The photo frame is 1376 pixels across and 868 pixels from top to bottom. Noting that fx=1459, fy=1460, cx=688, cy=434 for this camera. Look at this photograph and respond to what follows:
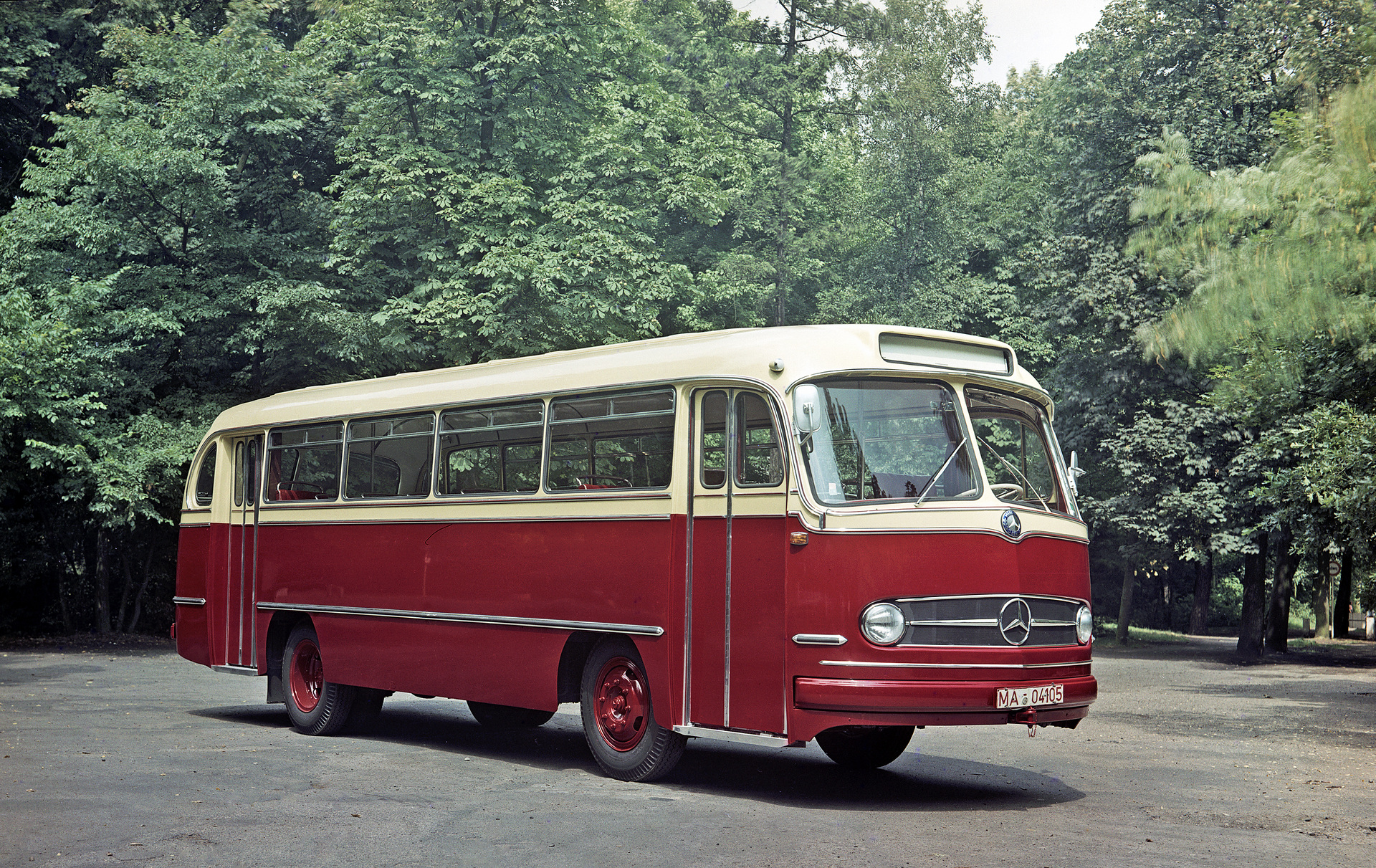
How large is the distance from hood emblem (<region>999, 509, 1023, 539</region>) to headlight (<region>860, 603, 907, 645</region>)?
0.95 meters

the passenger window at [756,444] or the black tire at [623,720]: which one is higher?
the passenger window at [756,444]

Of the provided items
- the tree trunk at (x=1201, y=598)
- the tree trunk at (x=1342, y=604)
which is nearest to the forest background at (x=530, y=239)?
the tree trunk at (x=1342, y=604)

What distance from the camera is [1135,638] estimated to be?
45250 mm

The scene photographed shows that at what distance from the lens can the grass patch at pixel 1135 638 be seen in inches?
1666

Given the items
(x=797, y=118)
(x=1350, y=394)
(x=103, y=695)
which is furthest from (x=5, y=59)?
(x=1350, y=394)

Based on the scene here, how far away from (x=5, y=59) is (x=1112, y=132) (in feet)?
84.4

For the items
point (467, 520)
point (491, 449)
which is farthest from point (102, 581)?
point (491, 449)

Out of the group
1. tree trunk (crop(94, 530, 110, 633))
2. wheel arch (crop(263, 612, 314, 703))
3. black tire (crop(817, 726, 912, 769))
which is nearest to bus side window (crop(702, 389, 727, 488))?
black tire (crop(817, 726, 912, 769))

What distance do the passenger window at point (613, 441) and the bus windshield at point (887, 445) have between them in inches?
53.1

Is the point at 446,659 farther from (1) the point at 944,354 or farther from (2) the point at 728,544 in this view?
(1) the point at 944,354

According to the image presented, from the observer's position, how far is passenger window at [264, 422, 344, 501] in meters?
14.5

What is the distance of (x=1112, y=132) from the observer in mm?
35719

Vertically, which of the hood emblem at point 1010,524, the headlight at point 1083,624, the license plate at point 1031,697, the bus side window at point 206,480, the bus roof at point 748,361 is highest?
the bus roof at point 748,361

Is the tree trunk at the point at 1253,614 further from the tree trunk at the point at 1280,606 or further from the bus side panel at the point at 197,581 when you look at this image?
the bus side panel at the point at 197,581
